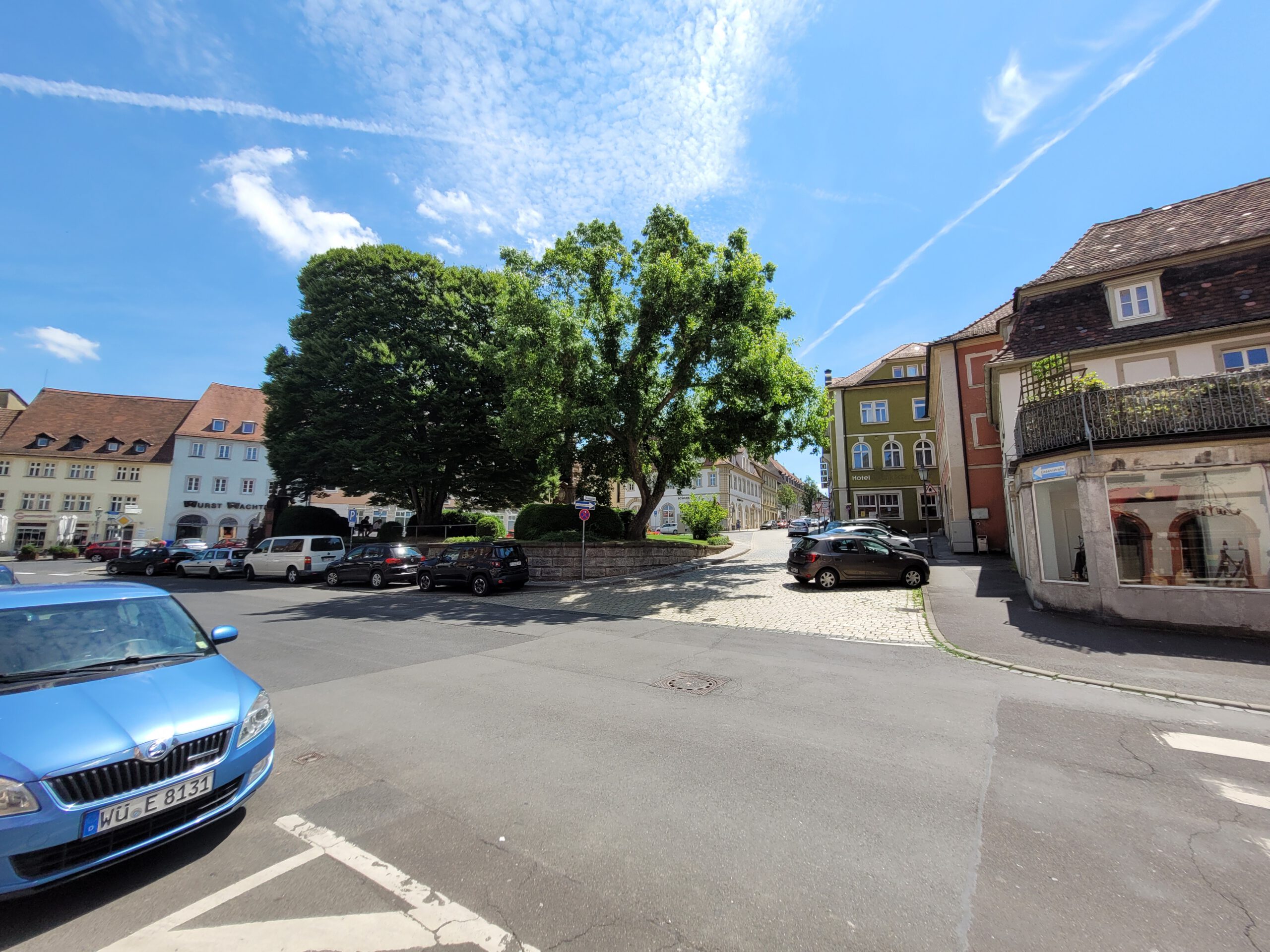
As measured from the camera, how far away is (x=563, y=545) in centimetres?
2059

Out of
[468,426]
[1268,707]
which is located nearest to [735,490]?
[468,426]

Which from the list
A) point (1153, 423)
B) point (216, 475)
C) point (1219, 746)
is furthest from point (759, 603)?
point (216, 475)

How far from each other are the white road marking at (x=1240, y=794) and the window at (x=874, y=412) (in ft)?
134

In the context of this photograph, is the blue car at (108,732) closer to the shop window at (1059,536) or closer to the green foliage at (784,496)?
the shop window at (1059,536)

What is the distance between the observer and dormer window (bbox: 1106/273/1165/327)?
47.0 feet

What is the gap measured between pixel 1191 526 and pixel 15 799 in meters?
15.8

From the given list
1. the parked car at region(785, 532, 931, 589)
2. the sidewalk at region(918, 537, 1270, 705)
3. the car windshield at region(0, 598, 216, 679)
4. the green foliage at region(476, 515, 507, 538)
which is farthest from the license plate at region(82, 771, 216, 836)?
the green foliage at region(476, 515, 507, 538)

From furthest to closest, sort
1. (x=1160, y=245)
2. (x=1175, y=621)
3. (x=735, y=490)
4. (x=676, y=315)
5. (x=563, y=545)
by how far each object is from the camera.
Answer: (x=735, y=490) < (x=563, y=545) < (x=676, y=315) < (x=1160, y=245) < (x=1175, y=621)

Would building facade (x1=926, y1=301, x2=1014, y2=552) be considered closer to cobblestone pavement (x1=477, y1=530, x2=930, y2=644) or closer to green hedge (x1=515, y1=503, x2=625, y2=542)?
cobblestone pavement (x1=477, y1=530, x2=930, y2=644)

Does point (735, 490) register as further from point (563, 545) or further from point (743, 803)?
point (743, 803)

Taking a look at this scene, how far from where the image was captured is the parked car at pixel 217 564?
2519 centimetres

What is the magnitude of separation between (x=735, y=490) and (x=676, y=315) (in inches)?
2068

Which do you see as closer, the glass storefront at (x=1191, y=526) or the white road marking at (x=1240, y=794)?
the white road marking at (x=1240, y=794)

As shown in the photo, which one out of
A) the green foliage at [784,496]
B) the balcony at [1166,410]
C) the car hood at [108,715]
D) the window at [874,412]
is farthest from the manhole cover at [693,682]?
the green foliage at [784,496]
